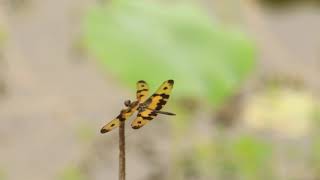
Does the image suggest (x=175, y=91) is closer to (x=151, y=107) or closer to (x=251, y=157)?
(x=251, y=157)

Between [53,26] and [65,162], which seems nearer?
[65,162]

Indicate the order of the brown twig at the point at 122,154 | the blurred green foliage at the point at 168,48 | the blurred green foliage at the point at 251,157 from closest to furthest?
the brown twig at the point at 122,154, the blurred green foliage at the point at 168,48, the blurred green foliage at the point at 251,157

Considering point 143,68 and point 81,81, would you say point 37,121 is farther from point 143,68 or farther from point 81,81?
point 143,68

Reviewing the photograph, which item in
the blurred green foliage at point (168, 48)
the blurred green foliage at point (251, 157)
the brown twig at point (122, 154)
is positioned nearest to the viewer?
the brown twig at point (122, 154)

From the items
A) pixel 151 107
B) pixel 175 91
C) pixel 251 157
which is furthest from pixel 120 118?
pixel 251 157

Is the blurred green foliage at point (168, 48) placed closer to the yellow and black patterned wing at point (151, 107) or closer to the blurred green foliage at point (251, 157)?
the blurred green foliage at point (251, 157)

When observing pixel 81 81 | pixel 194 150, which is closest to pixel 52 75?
pixel 81 81

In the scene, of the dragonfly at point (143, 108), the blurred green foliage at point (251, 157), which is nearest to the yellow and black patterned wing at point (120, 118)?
the dragonfly at point (143, 108)
